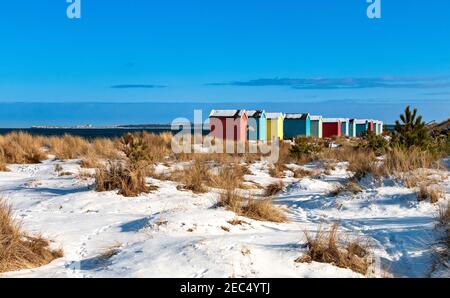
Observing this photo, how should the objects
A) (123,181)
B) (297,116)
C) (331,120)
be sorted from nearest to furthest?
(123,181), (297,116), (331,120)

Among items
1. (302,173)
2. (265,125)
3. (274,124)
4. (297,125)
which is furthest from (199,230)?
(297,125)

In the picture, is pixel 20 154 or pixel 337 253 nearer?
pixel 337 253

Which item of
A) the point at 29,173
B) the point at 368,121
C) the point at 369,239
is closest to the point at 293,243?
the point at 369,239

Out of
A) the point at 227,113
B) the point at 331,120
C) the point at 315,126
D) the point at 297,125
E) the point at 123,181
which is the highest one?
the point at 227,113

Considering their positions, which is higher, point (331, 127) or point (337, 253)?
point (331, 127)

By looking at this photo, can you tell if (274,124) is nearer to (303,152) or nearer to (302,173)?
(303,152)

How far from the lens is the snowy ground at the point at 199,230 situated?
197 inches

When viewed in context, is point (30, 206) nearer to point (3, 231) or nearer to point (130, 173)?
point (130, 173)

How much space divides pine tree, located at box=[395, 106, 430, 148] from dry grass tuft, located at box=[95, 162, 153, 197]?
7750 mm

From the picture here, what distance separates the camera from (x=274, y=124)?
43.7 m

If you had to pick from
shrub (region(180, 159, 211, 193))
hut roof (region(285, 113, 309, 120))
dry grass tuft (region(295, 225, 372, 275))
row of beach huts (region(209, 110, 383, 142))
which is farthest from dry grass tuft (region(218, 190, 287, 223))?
hut roof (region(285, 113, 309, 120))

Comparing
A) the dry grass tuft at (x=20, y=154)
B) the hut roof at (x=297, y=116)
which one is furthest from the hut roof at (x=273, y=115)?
the dry grass tuft at (x=20, y=154)

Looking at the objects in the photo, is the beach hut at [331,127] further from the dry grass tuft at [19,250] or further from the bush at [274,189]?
the dry grass tuft at [19,250]

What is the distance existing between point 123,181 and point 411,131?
8.43m
